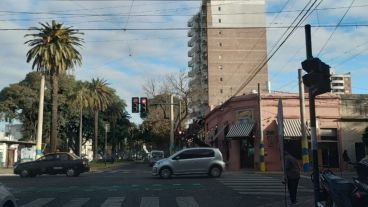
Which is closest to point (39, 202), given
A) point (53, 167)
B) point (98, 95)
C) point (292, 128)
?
point (53, 167)

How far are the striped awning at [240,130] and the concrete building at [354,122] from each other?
24.6 feet

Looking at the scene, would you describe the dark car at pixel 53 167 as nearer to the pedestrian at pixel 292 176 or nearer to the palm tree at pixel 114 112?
the pedestrian at pixel 292 176

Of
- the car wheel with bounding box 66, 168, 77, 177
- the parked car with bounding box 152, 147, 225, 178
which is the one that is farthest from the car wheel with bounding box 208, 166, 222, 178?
the car wheel with bounding box 66, 168, 77, 177

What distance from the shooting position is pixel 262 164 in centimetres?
A: 3641

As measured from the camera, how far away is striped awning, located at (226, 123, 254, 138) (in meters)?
38.5

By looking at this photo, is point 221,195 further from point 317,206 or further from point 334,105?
point 334,105

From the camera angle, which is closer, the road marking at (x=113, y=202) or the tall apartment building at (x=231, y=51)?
the road marking at (x=113, y=202)

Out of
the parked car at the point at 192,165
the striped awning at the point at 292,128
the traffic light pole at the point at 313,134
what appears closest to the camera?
the traffic light pole at the point at 313,134

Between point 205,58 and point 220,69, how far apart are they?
4.94 meters

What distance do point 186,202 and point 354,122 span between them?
26762 mm

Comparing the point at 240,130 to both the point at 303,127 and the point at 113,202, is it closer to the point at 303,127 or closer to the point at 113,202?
the point at 303,127

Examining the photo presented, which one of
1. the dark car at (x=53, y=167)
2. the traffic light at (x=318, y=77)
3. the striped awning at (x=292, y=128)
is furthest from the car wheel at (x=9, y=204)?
the striped awning at (x=292, y=128)

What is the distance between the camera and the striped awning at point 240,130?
38500 millimetres

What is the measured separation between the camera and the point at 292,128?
3772 centimetres
